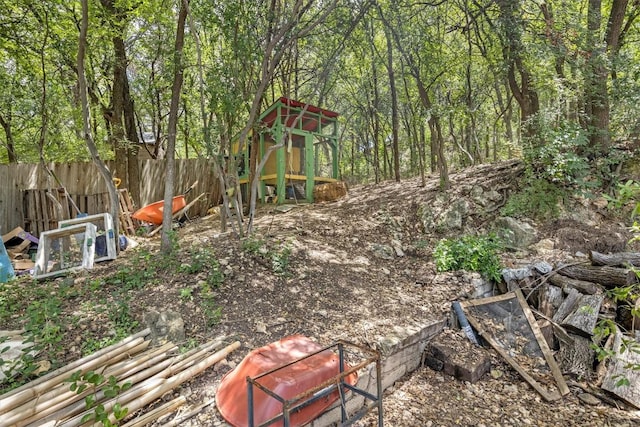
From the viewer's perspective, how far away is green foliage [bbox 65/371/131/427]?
1793 mm

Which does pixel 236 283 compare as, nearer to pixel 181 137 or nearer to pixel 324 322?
pixel 324 322

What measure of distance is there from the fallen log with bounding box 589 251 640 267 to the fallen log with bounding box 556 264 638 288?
0.06 meters

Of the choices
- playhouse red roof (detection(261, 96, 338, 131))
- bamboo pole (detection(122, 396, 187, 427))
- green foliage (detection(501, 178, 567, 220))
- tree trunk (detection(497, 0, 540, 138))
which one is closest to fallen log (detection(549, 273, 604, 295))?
green foliage (detection(501, 178, 567, 220))

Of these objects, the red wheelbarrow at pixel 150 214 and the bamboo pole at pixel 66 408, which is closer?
the bamboo pole at pixel 66 408

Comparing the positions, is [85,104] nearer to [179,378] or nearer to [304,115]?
[179,378]

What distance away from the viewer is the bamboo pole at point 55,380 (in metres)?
1.83

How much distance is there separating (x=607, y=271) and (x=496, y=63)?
4.64 m

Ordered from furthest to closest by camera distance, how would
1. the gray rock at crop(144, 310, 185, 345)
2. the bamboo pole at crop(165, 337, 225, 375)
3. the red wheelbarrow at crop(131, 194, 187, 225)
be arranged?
the red wheelbarrow at crop(131, 194, 187, 225), the gray rock at crop(144, 310, 185, 345), the bamboo pole at crop(165, 337, 225, 375)

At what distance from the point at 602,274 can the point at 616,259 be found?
299mm

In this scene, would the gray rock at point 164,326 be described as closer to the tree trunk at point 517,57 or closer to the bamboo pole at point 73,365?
the bamboo pole at point 73,365

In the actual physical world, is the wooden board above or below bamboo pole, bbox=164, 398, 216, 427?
below

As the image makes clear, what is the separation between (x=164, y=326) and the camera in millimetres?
2676

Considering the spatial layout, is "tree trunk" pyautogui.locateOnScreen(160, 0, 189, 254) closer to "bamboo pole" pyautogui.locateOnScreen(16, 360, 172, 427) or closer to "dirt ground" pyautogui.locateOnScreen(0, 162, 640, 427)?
"dirt ground" pyautogui.locateOnScreen(0, 162, 640, 427)

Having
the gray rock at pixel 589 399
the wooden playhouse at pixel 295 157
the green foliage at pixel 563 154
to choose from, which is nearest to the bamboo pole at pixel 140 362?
the gray rock at pixel 589 399
